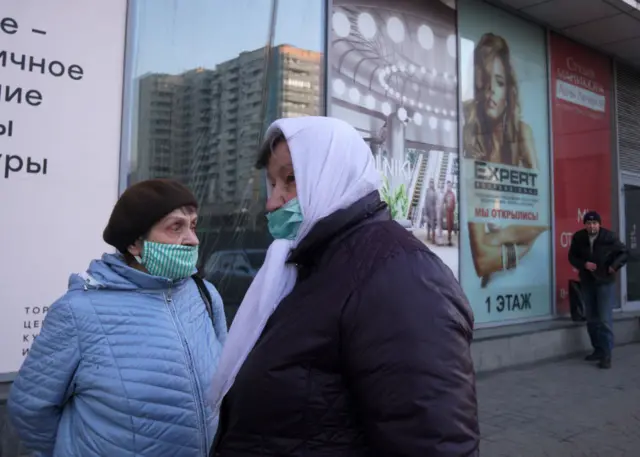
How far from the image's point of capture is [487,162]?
775 centimetres

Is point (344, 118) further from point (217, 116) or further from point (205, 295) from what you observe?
point (205, 295)

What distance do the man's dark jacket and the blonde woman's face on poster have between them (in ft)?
6.85

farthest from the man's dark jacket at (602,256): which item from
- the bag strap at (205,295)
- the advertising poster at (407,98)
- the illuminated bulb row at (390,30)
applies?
the bag strap at (205,295)

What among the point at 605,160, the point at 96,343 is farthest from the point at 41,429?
the point at 605,160

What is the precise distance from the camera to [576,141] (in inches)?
354

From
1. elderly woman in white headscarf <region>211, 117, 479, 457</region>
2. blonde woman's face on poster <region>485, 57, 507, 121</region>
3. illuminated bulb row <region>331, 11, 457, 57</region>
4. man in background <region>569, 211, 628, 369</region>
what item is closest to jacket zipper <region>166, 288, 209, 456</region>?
elderly woman in white headscarf <region>211, 117, 479, 457</region>

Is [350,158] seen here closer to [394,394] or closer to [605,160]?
[394,394]

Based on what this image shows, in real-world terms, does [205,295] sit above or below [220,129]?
below

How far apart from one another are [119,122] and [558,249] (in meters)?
6.86

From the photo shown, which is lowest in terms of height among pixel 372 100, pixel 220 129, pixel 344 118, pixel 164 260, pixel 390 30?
pixel 164 260

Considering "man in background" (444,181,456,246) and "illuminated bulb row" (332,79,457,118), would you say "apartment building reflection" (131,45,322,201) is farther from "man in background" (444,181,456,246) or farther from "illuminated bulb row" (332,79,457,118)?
"man in background" (444,181,456,246)

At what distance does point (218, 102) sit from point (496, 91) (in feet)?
14.9

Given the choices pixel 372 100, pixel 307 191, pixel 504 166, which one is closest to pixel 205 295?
pixel 307 191

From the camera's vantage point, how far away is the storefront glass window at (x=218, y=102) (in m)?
Answer: 4.54
